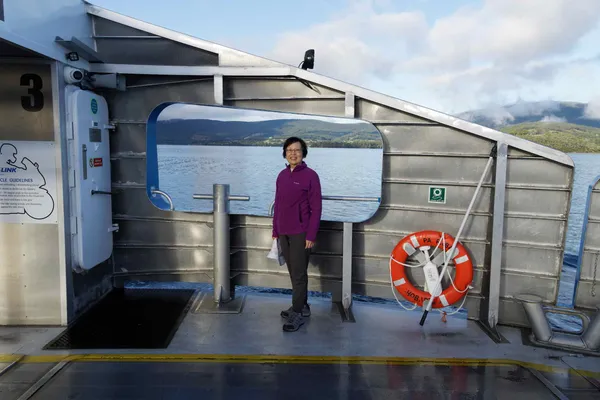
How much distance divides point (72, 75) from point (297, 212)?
204 centimetres

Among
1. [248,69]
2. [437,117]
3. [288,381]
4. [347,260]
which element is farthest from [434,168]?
[288,381]

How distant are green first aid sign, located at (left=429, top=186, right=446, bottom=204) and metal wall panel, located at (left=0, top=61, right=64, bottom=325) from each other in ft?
9.99

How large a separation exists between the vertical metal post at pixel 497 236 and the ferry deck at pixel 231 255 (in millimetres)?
15

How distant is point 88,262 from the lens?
3705mm

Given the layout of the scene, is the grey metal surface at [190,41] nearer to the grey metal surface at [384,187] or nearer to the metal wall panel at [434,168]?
the grey metal surface at [384,187]

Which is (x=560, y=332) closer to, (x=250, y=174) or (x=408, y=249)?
(x=408, y=249)

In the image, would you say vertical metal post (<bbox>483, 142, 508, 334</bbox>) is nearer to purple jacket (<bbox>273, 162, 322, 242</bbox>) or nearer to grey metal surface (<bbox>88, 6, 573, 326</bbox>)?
grey metal surface (<bbox>88, 6, 573, 326</bbox>)

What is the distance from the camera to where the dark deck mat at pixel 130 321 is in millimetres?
3248

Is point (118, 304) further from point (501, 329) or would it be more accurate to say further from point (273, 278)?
point (501, 329)

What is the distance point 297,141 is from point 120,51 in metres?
1.98

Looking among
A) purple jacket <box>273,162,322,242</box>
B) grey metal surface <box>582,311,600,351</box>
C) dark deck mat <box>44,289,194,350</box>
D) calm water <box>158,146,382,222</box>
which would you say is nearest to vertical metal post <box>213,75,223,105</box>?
purple jacket <box>273,162,322,242</box>

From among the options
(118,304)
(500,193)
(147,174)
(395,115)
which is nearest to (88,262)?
(118,304)

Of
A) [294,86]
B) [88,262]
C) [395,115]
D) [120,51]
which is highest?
[120,51]

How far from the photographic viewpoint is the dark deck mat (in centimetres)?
325
